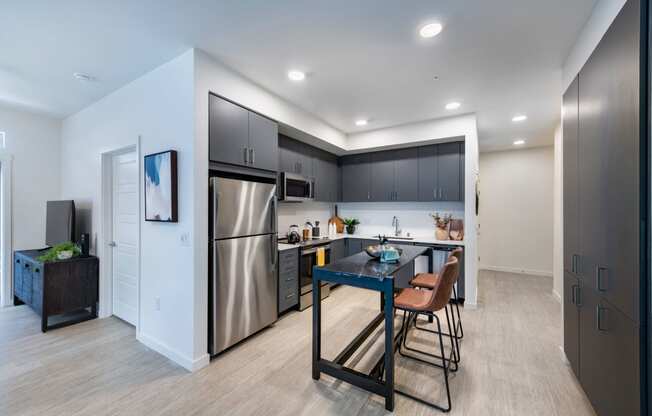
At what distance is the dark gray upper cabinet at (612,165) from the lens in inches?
50.3

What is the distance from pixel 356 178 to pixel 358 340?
10.7 ft

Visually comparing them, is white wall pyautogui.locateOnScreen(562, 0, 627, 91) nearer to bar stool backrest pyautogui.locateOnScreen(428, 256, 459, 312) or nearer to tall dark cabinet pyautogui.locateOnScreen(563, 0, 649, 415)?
tall dark cabinet pyautogui.locateOnScreen(563, 0, 649, 415)

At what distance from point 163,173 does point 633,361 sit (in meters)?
3.36

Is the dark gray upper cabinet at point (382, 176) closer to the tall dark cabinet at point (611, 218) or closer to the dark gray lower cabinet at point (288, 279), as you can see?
the dark gray lower cabinet at point (288, 279)

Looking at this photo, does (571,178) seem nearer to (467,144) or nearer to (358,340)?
(467,144)

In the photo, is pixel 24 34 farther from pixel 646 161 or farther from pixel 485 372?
pixel 485 372

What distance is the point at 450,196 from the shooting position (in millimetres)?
4289

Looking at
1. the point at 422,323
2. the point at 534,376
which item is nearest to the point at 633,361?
the point at 534,376

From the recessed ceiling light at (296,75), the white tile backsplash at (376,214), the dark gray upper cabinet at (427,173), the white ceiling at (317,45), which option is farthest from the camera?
the white tile backsplash at (376,214)

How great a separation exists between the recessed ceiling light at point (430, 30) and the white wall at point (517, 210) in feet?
16.7

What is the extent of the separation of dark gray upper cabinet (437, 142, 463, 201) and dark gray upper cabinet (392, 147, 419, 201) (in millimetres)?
376

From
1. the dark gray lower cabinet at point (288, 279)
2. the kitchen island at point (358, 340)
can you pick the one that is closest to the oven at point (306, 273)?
the dark gray lower cabinet at point (288, 279)

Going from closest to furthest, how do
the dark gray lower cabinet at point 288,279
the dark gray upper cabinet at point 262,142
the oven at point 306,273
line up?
the dark gray upper cabinet at point 262,142 < the dark gray lower cabinet at point 288,279 < the oven at point 306,273

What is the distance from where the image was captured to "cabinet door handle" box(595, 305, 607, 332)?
1.58 metres
